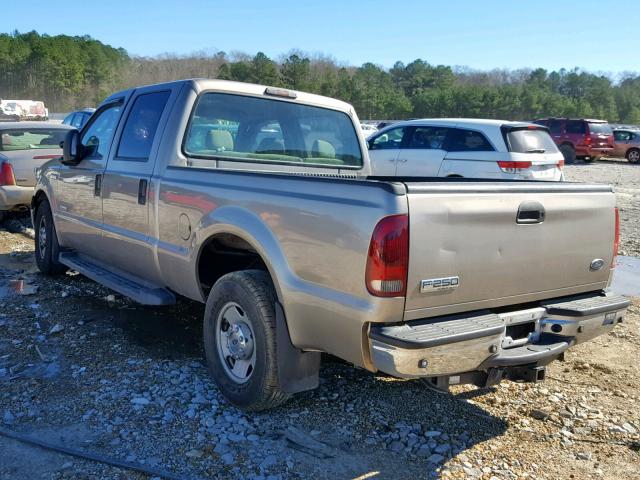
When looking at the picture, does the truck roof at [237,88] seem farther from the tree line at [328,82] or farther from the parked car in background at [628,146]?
the tree line at [328,82]

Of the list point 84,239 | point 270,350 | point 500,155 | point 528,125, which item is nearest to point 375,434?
point 270,350

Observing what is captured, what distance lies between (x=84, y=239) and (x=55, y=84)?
9309 cm

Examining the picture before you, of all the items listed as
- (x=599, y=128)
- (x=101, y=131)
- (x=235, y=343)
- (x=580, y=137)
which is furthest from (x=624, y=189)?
(x=235, y=343)

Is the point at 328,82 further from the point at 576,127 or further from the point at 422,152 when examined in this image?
the point at 422,152

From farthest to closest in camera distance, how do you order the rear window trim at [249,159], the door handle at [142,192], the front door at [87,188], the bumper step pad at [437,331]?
the front door at [87,188], the door handle at [142,192], the rear window trim at [249,159], the bumper step pad at [437,331]

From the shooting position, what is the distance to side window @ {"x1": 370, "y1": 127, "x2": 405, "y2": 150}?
12.3 metres

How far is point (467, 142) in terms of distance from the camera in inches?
431

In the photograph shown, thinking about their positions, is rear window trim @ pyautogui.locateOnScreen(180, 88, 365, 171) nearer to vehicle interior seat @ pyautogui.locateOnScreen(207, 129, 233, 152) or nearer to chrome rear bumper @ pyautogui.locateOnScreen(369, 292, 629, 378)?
vehicle interior seat @ pyautogui.locateOnScreen(207, 129, 233, 152)

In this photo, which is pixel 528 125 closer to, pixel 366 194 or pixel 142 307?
pixel 142 307

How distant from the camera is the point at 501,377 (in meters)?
3.19

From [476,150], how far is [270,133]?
6.80 m

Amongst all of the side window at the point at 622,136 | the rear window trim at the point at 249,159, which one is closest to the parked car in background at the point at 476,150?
the rear window trim at the point at 249,159

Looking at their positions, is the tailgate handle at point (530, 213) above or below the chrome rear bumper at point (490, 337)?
above

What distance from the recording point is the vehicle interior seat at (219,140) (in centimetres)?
444
